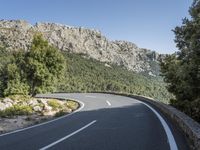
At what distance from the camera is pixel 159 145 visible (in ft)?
27.0

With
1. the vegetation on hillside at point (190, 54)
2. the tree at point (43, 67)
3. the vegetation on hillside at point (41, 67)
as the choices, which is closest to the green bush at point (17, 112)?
the vegetation on hillside at point (190, 54)

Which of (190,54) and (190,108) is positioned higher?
(190,54)

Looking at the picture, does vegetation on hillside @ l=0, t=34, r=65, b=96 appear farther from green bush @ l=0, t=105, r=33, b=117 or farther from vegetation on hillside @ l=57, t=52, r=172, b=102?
vegetation on hillside @ l=57, t=52, r=172, b=102

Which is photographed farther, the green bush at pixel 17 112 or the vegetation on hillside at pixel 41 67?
the vegetation on hillside at pixel 41 67

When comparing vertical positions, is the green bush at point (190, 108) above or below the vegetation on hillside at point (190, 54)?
below

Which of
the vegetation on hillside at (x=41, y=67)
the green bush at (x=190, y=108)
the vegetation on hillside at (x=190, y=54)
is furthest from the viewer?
the vegetation on hillside at (x=41, y=67)

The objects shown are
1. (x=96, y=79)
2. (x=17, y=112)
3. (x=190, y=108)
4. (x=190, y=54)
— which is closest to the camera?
(x=190, y=54)

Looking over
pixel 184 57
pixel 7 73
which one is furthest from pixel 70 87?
pixel 184 57

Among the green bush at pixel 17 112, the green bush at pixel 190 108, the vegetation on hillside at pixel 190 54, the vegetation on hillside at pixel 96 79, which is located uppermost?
the vegetation on hillside at pixel 96 79

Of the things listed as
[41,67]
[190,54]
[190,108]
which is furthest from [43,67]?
[190,54]

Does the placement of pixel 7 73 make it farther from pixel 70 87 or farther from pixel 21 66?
pixel 70 87

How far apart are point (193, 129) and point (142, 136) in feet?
6.96

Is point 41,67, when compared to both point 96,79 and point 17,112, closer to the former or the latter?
point 17,112

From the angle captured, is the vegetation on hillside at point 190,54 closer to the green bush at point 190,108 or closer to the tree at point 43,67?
the green bush at point 190,108
